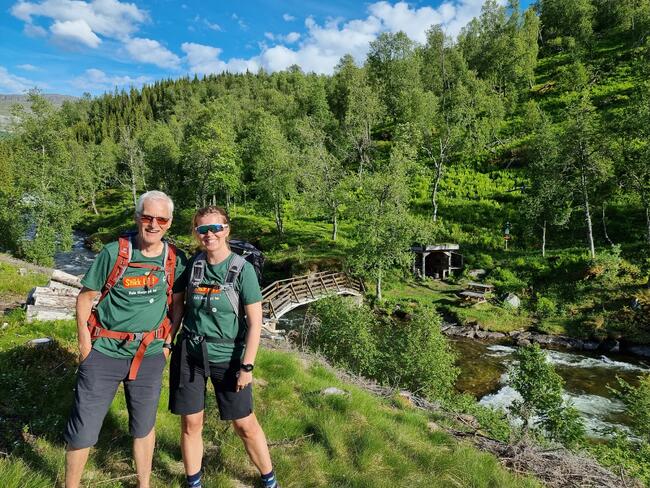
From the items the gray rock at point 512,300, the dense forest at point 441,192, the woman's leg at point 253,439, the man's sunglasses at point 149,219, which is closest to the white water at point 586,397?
the dense forest at point 441,192

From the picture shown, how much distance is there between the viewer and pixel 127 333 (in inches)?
128

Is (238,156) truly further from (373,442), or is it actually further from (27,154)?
(373,442)

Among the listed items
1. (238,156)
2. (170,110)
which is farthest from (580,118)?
(170,110)

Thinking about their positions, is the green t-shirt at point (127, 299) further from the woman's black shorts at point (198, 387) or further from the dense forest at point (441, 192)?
the dense forest at point (441, 192)

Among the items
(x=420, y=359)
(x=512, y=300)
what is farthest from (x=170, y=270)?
(x=512, y=300)

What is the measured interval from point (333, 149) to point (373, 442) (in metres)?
47.0

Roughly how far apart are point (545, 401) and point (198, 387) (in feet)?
31.2

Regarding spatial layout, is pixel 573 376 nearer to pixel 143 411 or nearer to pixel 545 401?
pixel 545 401

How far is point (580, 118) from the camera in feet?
83.5

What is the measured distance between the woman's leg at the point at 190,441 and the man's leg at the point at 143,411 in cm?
26

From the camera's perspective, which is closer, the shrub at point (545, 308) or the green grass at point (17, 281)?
the green grass at point (17, 281)

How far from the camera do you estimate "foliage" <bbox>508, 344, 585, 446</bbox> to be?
9.28 meters

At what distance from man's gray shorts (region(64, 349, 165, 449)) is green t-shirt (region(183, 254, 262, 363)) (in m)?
0.41

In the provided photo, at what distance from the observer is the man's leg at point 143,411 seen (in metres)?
3.30
